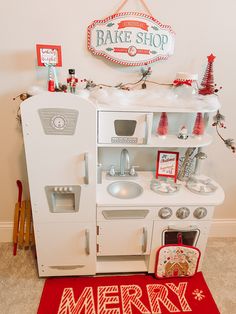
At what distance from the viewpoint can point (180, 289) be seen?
6.05ft

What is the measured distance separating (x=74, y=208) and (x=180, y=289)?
100 cm

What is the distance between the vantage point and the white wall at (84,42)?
1.61 meters

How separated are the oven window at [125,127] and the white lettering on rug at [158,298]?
1143mm

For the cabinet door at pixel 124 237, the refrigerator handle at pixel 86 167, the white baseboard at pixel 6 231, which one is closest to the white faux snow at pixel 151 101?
the refrigerator handle at pixel 86 167

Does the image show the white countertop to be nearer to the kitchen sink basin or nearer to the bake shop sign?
the kitchen sink basin

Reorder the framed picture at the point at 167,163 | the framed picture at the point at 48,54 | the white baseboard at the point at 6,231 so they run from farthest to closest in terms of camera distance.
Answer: the white baseboard at the point at 6,231 → the framed picture at the point at 167,163 → the framed picture at the point at 48,54

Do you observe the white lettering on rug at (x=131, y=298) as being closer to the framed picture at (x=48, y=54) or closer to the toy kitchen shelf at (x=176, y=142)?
the toy kitchen shelf at (x=176, y=142)

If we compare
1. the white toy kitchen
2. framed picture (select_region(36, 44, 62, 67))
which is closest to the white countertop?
the white toy kitchen

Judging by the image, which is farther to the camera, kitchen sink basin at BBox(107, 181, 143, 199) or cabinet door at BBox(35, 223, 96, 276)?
kitchen sink basin at BBox(107, 181, 143, 199)

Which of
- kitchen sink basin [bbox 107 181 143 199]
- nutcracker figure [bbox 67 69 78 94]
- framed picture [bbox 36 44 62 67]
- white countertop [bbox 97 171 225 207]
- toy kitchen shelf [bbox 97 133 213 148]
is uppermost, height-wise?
framed picture [bbox 36 44 62 67]

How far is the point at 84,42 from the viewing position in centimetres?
169

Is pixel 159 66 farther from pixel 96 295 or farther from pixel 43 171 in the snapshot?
pixel 96 295

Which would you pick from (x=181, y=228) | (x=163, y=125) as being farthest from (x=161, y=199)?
(x=163, y=125)

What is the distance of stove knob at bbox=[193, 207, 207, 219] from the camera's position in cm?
173
